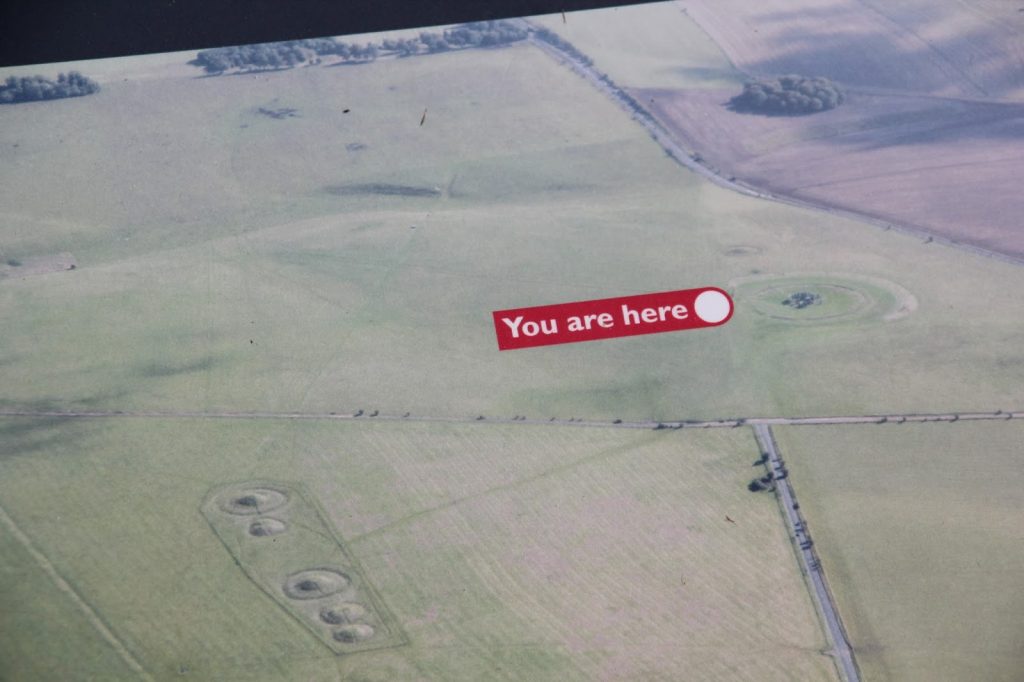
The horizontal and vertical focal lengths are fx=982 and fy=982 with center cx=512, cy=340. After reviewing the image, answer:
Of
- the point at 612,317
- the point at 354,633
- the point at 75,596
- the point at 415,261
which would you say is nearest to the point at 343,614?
the point at 354,633

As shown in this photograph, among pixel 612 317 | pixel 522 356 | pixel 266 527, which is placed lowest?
pixel 266 527

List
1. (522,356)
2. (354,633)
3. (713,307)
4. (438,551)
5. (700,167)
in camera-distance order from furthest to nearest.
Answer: (700,167) < (713,307) < (522,356) < (438,551) < (354,633)

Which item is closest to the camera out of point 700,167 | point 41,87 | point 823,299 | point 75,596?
point 75,596

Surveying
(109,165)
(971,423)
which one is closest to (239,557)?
(109,165)

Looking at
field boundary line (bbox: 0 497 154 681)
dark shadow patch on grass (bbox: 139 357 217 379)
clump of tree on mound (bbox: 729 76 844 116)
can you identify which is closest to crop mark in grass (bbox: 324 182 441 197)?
dark shadow patch on grass (bbox: 139 357 217 379)

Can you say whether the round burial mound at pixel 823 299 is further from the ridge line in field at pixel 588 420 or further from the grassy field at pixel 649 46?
the grassy field at pixel 649 46

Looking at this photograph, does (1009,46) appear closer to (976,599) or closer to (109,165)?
(976,599)

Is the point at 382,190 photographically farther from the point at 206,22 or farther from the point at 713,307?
the point at 206,22
